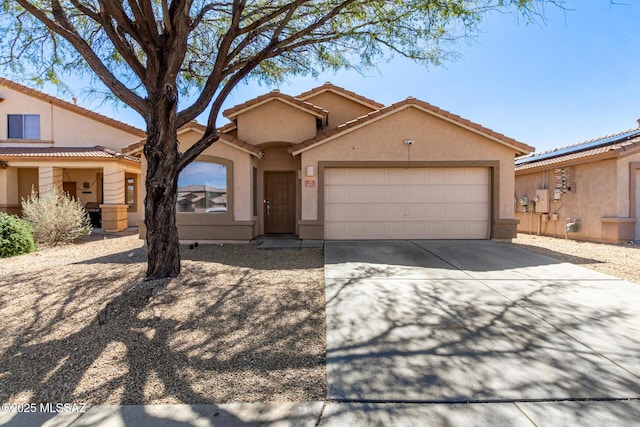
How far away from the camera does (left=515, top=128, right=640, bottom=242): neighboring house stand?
10.9 m

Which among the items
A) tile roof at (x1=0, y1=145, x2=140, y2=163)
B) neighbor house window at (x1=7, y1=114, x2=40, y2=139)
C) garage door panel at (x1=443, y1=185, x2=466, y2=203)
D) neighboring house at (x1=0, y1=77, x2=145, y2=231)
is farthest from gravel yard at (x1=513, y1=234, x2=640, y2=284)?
neighbor house window at (x1=7, y1=114, x2=40, y2=139)

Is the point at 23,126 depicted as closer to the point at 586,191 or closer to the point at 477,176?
the point at 477,176

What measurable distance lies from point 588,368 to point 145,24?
833cm

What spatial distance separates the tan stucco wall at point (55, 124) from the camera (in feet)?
54.4

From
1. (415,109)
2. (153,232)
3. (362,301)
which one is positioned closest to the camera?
(362,301)

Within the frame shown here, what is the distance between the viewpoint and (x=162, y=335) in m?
4.01

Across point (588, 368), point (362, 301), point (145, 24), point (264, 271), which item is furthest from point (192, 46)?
point (588, 368)

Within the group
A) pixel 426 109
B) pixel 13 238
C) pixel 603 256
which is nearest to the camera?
pixel 603 256

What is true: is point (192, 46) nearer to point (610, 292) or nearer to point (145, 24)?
point (145, 24)

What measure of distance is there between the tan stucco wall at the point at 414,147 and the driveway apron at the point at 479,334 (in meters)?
3.86

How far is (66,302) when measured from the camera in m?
5.06

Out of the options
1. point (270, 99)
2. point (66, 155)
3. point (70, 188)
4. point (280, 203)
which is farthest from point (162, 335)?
point (70, 188)

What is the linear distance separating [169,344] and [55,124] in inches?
740

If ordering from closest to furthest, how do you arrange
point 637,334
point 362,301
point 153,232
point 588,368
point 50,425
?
point 50,425 → point 588,368 → point 637,334 → point 362,301 → point 153,232
